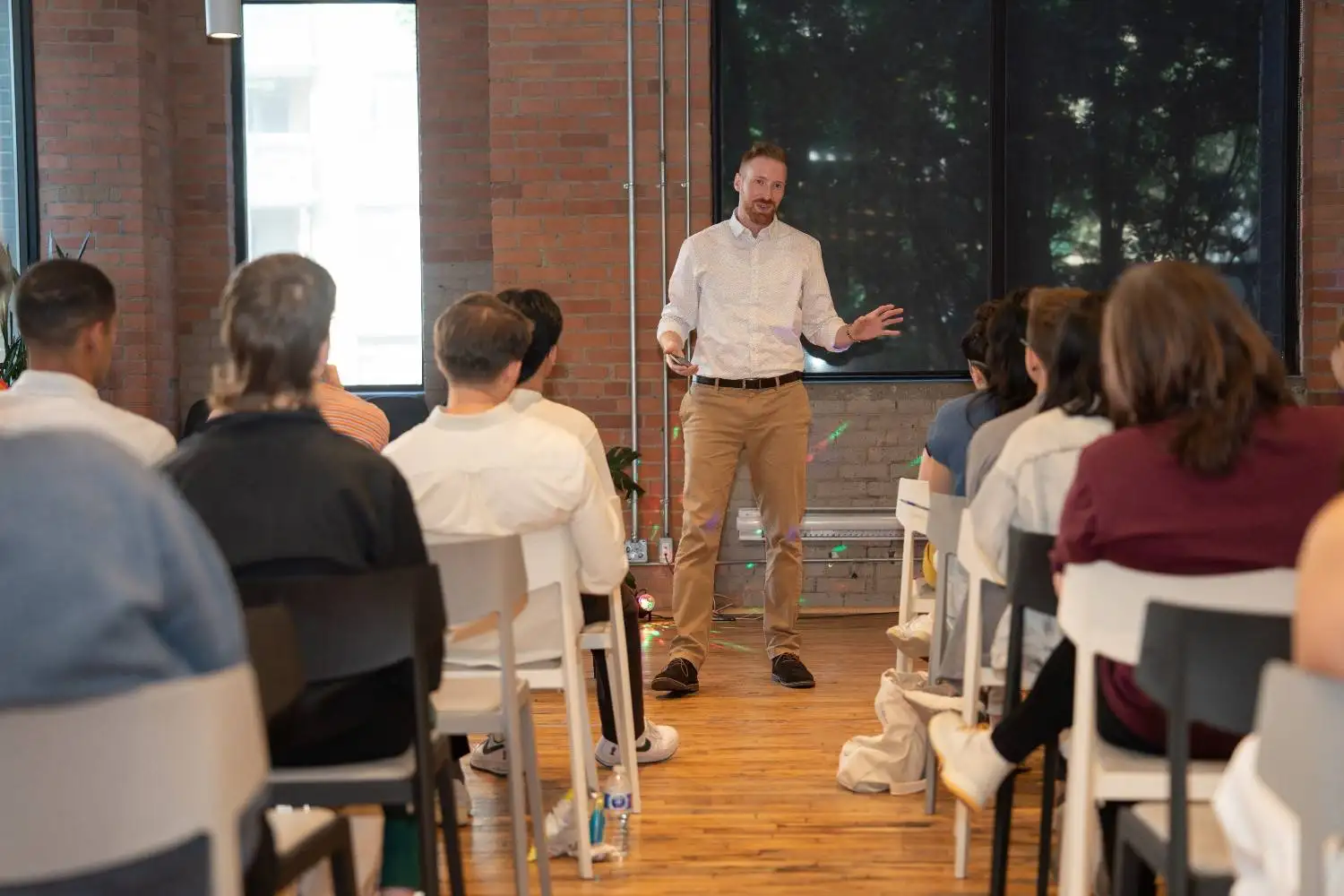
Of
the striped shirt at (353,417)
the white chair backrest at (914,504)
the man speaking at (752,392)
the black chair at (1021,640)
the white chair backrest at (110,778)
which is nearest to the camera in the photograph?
the white chair backrest at (110,778)

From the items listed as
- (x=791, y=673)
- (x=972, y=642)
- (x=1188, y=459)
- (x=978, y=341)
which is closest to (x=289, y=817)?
(x=1188, y=459)

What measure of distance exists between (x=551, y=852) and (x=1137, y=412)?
1719 mm

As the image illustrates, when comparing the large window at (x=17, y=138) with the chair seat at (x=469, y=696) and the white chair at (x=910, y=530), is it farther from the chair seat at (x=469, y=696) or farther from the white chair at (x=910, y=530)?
the chair seat at (x=469, y=696)

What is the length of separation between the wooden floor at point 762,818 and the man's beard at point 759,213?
5.44 feet

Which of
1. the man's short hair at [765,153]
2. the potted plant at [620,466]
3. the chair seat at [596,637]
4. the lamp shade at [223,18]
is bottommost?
the chair seat at [596,637]

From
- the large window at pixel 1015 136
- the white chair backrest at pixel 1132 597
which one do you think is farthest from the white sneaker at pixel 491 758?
the large window at pixel 1015 136

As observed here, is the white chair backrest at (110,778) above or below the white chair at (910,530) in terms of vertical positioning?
above

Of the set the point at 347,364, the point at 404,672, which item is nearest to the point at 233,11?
the point at 347,364

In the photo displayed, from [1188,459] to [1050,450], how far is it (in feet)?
1.95

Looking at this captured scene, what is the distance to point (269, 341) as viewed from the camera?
2.32m

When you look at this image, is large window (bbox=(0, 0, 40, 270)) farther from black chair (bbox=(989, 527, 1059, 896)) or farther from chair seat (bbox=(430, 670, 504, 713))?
black chair (bbox=(989, 527, 1059, 896))

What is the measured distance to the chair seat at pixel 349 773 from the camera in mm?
2201

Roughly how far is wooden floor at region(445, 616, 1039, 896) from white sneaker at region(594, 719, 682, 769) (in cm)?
3

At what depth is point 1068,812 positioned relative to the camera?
7.14ft
